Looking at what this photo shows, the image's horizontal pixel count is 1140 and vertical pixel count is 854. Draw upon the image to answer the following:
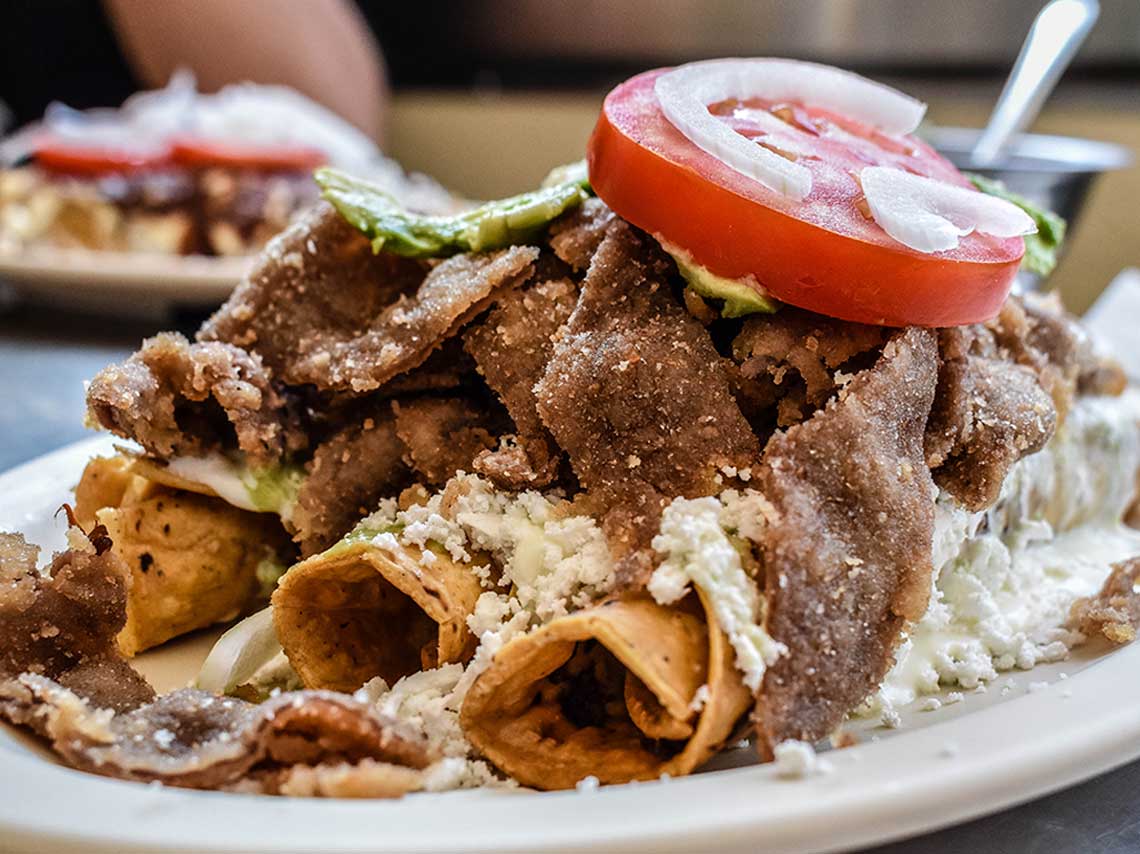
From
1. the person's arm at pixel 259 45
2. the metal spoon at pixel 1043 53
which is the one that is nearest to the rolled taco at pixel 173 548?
the metal spoon at pixel 1043 53

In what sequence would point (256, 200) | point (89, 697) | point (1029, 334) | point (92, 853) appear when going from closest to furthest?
point (92, 853)
point (89, 697)
point (1029, 334)
point (256, 200)

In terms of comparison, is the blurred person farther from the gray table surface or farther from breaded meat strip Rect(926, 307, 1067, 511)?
breaded meat strip Rect(926, 307, 1067, 511)

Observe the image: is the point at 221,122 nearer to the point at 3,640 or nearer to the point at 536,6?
the point at 536,6

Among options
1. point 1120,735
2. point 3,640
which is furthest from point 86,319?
point 1120,735

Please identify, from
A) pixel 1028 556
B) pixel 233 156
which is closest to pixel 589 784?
pixel 1028 556

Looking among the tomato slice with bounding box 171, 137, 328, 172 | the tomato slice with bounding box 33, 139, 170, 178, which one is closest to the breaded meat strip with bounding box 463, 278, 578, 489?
the tomato slice with bounding box 171, 137, 328, 172

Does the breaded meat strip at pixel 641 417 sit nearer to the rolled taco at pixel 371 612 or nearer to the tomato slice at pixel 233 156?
the rolled taco at pixel 371 612
